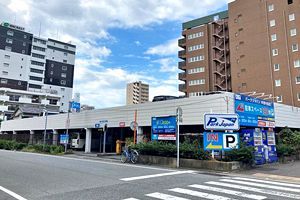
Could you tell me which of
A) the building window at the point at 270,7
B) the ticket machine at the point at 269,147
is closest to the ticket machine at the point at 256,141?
the ticket machine at the point at 269,147

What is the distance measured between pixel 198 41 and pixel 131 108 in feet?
119

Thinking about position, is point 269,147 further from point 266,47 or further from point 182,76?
point 182,76

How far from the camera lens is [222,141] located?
13.9 metres

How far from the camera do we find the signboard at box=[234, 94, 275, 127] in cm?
1808

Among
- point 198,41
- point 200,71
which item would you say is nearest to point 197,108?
point 200,71

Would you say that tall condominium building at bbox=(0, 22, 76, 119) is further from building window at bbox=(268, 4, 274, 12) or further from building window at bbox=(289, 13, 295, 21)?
building window at bbox=(289, 13, 295, 21)

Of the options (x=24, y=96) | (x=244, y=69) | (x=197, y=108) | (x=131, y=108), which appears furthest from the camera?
(x=24, y=96)

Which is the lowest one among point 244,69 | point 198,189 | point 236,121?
point 198,189

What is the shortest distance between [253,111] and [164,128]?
6711mm

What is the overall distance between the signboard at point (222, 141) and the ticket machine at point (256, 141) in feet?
5.97

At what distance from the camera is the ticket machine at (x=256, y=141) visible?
15.3m

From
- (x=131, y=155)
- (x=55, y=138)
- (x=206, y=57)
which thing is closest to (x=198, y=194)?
(x=131, y=155)

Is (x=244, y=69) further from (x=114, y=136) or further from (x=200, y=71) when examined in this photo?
(x=114, y=136)

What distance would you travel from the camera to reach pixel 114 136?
3344 cm
